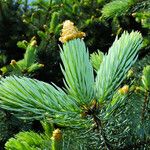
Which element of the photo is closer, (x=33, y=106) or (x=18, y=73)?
(x=33, y=106)

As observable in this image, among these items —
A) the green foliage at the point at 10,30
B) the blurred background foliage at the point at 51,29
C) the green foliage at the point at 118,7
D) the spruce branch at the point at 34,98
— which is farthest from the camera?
the green foliage at the point at 10,30

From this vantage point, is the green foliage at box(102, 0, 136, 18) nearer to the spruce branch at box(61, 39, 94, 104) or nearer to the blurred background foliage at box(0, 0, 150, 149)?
the spruce branch at box(61, 39, 94, 104)

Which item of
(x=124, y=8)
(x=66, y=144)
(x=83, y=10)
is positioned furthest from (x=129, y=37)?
(x=83, y=10)

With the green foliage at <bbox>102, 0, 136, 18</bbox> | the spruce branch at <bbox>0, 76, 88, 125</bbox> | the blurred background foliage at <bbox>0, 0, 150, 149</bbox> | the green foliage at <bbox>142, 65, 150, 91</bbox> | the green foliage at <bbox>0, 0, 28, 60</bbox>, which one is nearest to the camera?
the spruce branch at <bbox>0, 76, 88, 125</bbox>

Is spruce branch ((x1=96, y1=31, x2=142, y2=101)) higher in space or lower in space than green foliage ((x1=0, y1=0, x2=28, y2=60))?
lower

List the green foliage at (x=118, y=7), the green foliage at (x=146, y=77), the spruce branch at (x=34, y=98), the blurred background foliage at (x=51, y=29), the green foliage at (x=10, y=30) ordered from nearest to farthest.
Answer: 1. the spruce branch at (x=34, y=98)
2. the green foliage at (x=146, y=77)
3. the green foliage at (x=118, y=7)
4. the blurred background foliage at (x=51, y=29)
5. the green foliage at (x=10, y=30)

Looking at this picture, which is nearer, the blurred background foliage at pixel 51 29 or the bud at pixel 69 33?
the bud at pixel 69 33

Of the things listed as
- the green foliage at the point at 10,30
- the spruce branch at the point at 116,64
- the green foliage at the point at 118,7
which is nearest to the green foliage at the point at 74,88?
the spruce branch at the point at 116,64

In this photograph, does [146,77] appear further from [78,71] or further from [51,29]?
[51,29]

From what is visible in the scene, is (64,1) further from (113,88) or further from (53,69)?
(113,88)

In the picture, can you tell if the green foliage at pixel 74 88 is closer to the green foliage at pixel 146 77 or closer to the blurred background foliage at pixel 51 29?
the green foliage at pixel 146 77

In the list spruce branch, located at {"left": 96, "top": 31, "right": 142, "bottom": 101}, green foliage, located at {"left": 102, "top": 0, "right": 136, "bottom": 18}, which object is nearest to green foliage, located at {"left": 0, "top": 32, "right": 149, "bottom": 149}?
spruce branch, located at {"left": 96, "top": 31, "right": 142, "bottom": 101}
